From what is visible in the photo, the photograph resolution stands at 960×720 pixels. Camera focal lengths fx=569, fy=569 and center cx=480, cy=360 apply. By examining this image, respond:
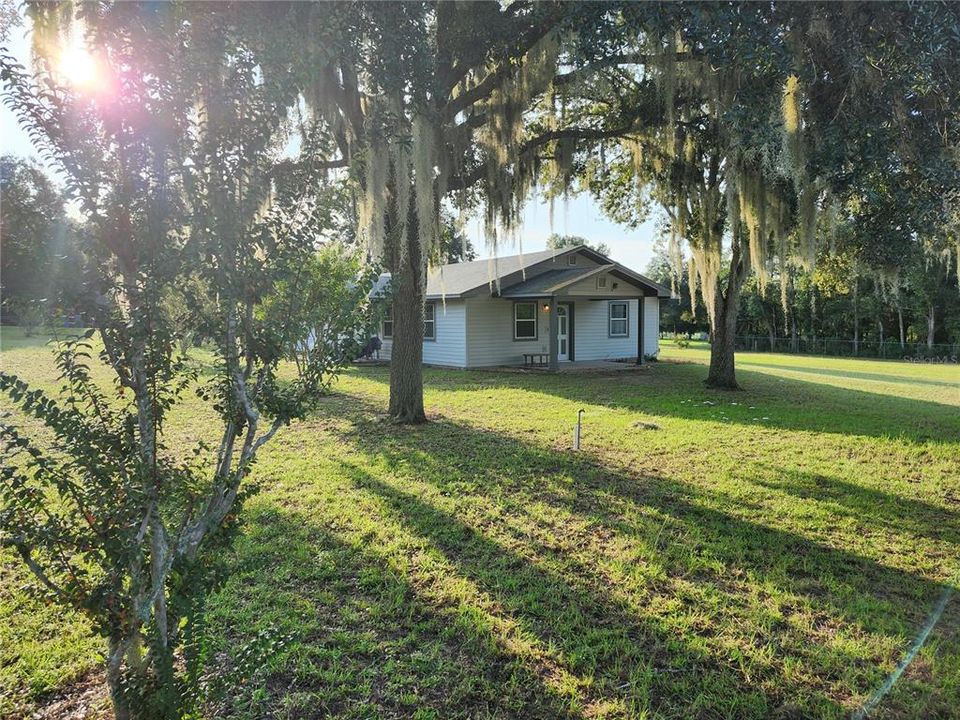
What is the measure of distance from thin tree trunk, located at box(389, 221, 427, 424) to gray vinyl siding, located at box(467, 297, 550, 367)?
758 centimetres

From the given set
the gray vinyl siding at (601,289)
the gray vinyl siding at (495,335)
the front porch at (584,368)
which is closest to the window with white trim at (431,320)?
the gray vinyl siding at (495,335)

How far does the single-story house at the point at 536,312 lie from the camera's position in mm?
15469

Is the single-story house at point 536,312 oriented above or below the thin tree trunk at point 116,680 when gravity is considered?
above

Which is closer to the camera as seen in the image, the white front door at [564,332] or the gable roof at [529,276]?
the gable roof at [529,276]

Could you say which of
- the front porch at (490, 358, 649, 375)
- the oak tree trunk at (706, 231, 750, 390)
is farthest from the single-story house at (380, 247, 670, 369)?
the oak tree trunk at (706, 231, 750, 390)

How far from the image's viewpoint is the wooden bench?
16.2 metres

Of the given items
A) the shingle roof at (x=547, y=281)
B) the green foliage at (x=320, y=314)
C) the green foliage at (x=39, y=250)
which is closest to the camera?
the green foliage at (x=39, y=250)

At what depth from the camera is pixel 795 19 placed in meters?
4.07

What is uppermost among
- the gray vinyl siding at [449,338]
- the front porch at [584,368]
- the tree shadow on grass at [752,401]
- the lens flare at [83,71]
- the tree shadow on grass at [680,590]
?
the lens flare at [83,71]

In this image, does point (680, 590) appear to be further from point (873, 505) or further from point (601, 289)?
point (601, 289)

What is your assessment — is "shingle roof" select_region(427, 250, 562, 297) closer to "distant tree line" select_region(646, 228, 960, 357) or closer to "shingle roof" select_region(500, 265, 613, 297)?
"shingle roof" select_region(500, 265, 613, 297)

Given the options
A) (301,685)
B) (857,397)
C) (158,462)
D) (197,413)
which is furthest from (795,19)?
(857,397)

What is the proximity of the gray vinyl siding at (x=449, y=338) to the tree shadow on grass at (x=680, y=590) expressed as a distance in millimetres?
10422

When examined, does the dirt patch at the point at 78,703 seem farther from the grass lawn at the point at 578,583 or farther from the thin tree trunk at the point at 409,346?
the thin tree trunk at the point at 409,346
